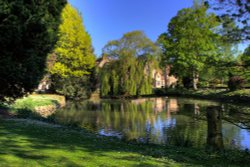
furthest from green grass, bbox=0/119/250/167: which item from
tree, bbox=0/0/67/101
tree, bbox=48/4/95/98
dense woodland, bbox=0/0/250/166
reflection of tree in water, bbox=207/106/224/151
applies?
tree, bbox=48/4/95/98

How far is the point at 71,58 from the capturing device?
1497 inches

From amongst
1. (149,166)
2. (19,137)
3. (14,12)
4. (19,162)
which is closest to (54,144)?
(19,137)

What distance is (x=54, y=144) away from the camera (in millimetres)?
7523

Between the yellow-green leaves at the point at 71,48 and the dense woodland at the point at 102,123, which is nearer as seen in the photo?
the dense woodland at the point at 102,123

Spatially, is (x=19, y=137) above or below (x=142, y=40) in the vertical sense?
below

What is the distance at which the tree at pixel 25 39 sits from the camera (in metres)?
11.6

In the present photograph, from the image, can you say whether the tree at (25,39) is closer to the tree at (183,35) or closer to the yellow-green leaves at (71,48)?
the yellow-green leaves at (71,48)

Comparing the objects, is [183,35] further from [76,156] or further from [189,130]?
[76,156]

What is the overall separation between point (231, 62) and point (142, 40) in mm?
36524

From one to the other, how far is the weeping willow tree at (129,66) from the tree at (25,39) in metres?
28.5

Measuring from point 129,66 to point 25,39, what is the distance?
3025cm

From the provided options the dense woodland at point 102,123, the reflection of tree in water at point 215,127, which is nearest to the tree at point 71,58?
the dense woodland at point 102,123

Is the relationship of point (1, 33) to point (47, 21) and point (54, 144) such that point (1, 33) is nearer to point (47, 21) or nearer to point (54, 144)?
point (47, 21)

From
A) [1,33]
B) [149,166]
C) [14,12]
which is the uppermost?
[14,12]
